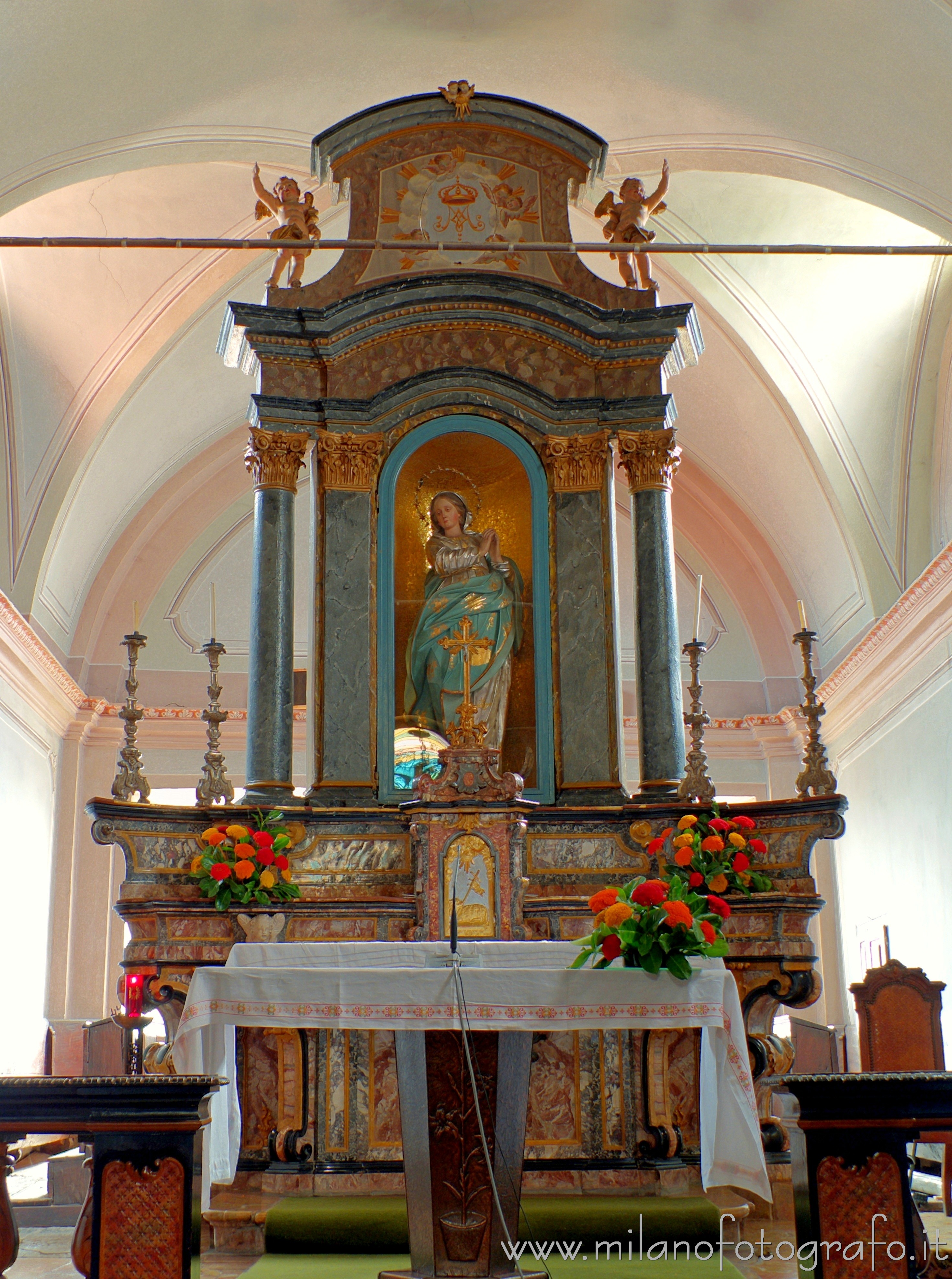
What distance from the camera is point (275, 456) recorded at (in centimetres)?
809

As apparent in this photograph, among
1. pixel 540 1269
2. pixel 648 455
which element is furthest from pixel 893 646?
pixel 540 1269

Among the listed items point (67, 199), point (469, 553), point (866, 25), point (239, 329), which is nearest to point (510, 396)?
point (469, 553)

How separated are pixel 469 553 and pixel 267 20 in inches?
164

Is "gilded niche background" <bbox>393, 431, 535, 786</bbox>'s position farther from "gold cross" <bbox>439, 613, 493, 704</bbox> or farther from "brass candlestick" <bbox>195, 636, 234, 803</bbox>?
"brass candlestick" <bbox>195, 636, 234, 803</bbox>

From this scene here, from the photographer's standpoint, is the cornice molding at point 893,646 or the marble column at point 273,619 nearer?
the marble column at point 273,619

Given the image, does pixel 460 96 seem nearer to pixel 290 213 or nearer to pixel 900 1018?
pixel 290 213

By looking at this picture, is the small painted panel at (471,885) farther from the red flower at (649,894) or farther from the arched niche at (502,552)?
the red flower at (649,894)

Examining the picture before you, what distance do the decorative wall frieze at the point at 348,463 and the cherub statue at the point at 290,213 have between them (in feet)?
3.39

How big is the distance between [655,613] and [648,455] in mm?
952

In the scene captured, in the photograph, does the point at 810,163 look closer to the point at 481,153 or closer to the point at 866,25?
the point at 866,25

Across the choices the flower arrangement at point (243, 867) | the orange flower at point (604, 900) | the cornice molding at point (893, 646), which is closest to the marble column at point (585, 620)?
the flower arrangement at point (243, 867)

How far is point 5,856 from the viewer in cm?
1187

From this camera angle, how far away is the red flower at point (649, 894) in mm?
4598

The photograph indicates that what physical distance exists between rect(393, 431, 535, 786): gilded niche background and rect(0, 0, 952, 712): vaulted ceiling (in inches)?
135
